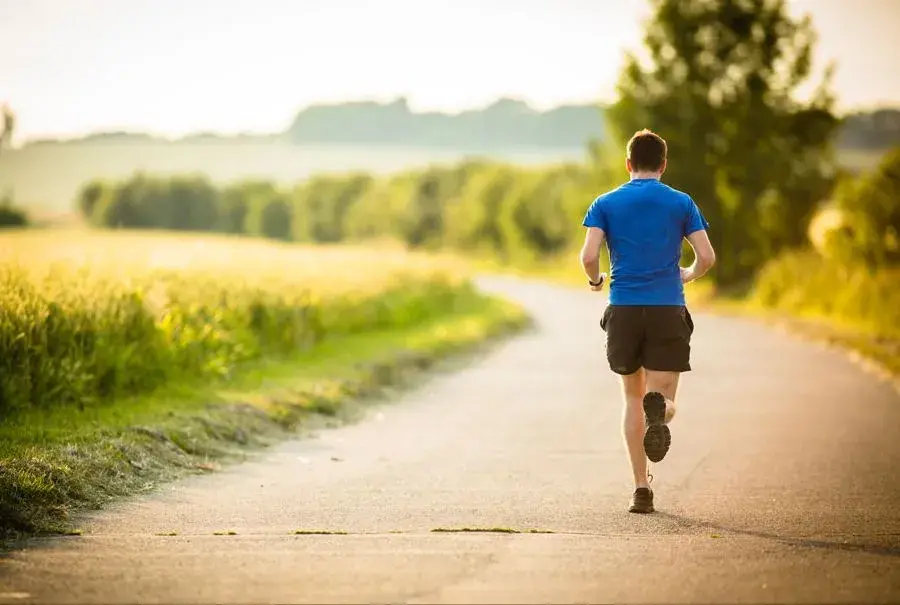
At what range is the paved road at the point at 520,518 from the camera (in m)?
5.89

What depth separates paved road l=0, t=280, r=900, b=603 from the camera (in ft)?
19.3

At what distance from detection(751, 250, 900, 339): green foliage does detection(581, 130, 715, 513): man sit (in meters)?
18.3

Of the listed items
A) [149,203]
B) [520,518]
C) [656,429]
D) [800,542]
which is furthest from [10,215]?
[800,542]

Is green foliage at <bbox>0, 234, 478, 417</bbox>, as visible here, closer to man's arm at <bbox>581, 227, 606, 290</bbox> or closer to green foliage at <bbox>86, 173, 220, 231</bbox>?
man's arm at <bbox>581, 227, 606, 290</bbox>

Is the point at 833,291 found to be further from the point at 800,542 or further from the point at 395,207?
the point at 395,207

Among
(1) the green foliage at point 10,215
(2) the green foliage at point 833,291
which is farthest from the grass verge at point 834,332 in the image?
(1) the green foliage at point 10,215

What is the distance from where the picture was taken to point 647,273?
816 cm

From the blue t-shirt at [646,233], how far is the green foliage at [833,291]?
18.3 meters

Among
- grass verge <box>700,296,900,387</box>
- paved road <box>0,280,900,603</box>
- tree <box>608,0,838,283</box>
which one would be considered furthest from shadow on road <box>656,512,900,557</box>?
tree <box>608,0,838,283</box>

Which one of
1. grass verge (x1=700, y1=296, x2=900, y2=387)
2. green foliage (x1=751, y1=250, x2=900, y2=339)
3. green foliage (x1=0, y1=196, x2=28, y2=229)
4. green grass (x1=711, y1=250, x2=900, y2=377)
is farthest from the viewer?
green foliage (x1=0, y1=196, x2=28, y2=229)

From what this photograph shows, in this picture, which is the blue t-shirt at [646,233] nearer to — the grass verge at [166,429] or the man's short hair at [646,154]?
the man's short hair at [646,154]

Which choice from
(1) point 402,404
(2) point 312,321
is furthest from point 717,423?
(2) point 312,321

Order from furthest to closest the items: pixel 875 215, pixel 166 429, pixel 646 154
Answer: pixel 875 215 → pixel 166 429 → pixel 646 154

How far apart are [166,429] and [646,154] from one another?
4.91 metres
